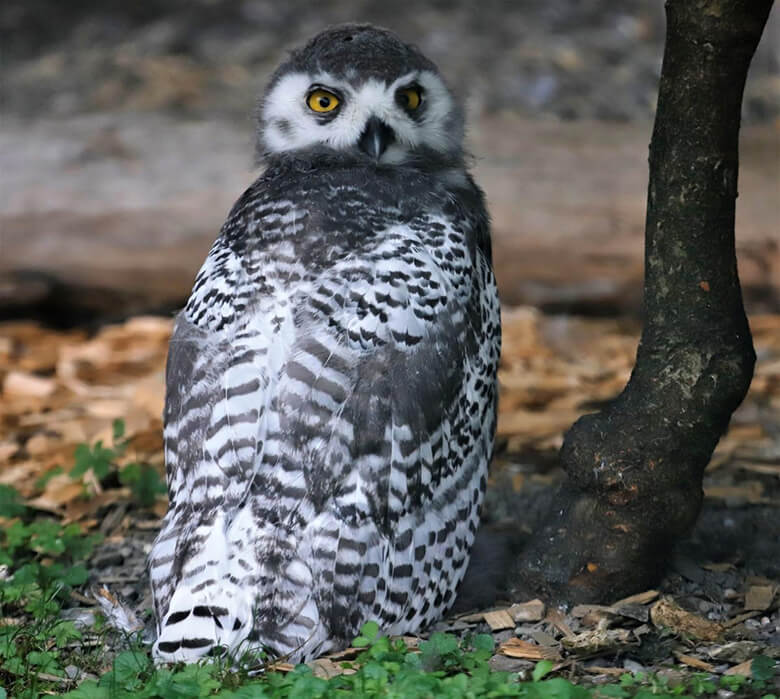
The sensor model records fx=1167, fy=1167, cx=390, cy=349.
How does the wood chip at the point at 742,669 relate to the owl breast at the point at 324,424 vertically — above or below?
below

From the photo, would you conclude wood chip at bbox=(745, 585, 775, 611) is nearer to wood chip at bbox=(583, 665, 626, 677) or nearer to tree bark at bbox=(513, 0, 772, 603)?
tree bark at bbox=(513, 0, 772, 603)

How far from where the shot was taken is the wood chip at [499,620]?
3547mm

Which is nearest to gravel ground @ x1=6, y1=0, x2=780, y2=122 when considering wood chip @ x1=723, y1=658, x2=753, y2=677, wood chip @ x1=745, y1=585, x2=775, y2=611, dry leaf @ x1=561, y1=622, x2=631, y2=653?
wood chip @ x1=745, y1=585, x2=775, y2=611

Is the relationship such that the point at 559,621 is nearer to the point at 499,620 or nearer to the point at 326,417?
the point at 499,620

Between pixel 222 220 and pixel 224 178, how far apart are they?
29 centimetres

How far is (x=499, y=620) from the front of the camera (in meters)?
3.57

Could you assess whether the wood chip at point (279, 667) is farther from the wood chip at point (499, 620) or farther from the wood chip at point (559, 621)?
the wood chip at point (559, 621)

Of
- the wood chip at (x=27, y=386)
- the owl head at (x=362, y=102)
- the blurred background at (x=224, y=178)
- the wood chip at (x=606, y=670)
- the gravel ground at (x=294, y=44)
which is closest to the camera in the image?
the wood chip at (x=606, y=670)

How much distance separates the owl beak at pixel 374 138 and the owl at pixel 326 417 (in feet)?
0.37

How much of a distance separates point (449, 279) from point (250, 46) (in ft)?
19.5

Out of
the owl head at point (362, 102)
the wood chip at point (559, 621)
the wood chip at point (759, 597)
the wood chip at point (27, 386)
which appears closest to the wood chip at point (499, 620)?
the wood chip at point (559, 621)

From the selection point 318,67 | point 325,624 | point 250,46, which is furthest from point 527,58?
point 325,624

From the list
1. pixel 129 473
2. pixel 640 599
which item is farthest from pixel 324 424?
pixel 129 473

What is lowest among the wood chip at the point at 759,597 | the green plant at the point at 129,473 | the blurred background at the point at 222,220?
the wood chip at the point at 759,597
